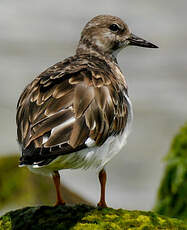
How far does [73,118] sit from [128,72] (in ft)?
32.5

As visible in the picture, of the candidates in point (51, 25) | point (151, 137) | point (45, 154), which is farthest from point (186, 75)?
point (45, 154)

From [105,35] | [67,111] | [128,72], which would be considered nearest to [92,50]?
[105,35]

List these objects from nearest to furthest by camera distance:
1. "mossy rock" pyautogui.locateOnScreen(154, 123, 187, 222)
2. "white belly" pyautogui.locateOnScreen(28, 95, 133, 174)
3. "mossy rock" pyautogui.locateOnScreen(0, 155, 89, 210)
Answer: "white belly" pyautogui.locateOnScreen(28, 95, 133, 174), "mossy rock" pyautogui.locateOnScreen(154, 123, 187, 222), "mossy rock" pyautogui.locateOnScreen(0, 155, 89, 210)

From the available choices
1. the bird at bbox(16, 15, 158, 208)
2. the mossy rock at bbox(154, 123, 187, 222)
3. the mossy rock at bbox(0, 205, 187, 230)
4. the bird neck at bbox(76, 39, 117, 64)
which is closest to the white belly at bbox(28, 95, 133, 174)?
the bird at bbox(16, 15, 158, 208)

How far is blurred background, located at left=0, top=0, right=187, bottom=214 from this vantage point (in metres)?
13.6

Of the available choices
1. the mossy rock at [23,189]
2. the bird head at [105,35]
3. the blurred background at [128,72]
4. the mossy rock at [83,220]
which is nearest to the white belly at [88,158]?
the mossy rock at [83,220]

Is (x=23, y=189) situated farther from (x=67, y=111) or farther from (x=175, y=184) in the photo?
(x=67, y=111)

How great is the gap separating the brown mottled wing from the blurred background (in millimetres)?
4773

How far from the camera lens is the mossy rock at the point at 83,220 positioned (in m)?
6.81

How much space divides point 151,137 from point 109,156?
737cm

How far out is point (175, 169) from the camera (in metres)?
9.01

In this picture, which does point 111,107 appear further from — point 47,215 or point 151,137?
point 151,137

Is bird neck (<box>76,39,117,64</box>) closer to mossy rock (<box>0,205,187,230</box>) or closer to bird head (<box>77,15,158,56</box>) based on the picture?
bird head (<box>77,15,158,56</box>)

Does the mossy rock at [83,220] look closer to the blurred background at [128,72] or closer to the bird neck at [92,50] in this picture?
the bird neck at [92,50]
